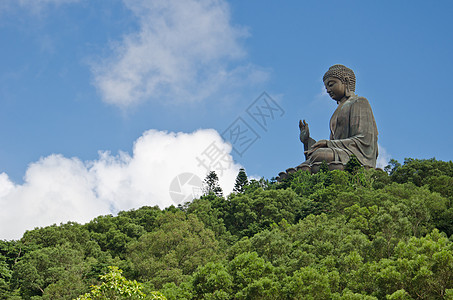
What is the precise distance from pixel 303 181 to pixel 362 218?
10.1m

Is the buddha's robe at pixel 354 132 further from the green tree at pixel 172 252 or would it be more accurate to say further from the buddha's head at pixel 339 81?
the green tree at pixel 172 252

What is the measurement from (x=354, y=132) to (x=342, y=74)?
3282 mm

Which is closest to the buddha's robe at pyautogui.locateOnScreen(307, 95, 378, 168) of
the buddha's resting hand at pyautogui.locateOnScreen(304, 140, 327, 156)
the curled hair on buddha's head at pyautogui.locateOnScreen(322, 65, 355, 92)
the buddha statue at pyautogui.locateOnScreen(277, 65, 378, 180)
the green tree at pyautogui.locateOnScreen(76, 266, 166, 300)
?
the buddha statue at pyautogui.locateOnScreen(277, 65, 378, 180)

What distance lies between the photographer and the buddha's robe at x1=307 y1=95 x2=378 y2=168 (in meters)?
27.7

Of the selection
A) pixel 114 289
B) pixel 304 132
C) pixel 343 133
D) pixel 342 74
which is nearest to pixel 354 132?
pixel 343 133

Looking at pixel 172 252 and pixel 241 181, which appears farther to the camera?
pixel 241 181

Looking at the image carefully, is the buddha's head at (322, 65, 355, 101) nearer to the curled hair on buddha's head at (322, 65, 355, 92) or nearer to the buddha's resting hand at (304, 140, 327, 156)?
the curled hair on buddha's head at (322, 65, 355, 92)

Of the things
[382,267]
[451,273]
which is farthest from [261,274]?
[451,273]

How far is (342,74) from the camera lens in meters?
→ 30.0

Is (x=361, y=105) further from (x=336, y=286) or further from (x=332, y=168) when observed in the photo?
(x=336, y=286)

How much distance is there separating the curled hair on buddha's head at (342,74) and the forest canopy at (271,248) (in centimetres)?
620

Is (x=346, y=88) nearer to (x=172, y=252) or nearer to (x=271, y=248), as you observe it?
(x=172, y=252)

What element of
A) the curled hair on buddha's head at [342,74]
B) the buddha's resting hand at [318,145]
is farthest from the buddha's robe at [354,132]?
the curled hair on buddha's head at [342,74]

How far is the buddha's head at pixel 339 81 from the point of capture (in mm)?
30047
